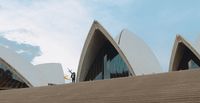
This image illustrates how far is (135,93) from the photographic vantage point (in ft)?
25.2

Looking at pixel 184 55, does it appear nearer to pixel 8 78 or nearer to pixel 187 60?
pixel 187 60

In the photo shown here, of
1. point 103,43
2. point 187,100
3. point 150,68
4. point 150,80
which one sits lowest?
point 187,100

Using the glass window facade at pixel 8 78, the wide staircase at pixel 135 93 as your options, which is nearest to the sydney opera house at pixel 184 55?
the glass window facade at pixel 8 78

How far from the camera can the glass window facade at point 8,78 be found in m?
26.5

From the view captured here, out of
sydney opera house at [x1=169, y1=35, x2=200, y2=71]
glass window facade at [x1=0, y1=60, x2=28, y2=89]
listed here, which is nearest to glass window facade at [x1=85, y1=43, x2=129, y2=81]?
sydney opera house at [x1=169, y1=35, x2=200, y2=71]

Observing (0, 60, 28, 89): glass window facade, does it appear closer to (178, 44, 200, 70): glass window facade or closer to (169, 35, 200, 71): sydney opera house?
(169, 35, 200, 71): sydney opera house

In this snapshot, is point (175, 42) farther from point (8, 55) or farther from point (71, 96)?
point (71, 96)

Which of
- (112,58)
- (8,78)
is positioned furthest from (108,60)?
(8,78)

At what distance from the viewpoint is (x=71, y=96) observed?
8648 millimetres

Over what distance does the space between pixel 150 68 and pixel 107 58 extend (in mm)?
3086

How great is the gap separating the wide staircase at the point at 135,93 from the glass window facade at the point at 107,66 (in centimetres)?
1448

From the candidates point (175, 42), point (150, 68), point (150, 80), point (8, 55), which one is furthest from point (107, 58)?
point (150, 80)

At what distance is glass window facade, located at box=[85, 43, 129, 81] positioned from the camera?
80.8ft

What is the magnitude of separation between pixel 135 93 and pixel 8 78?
2053cm
